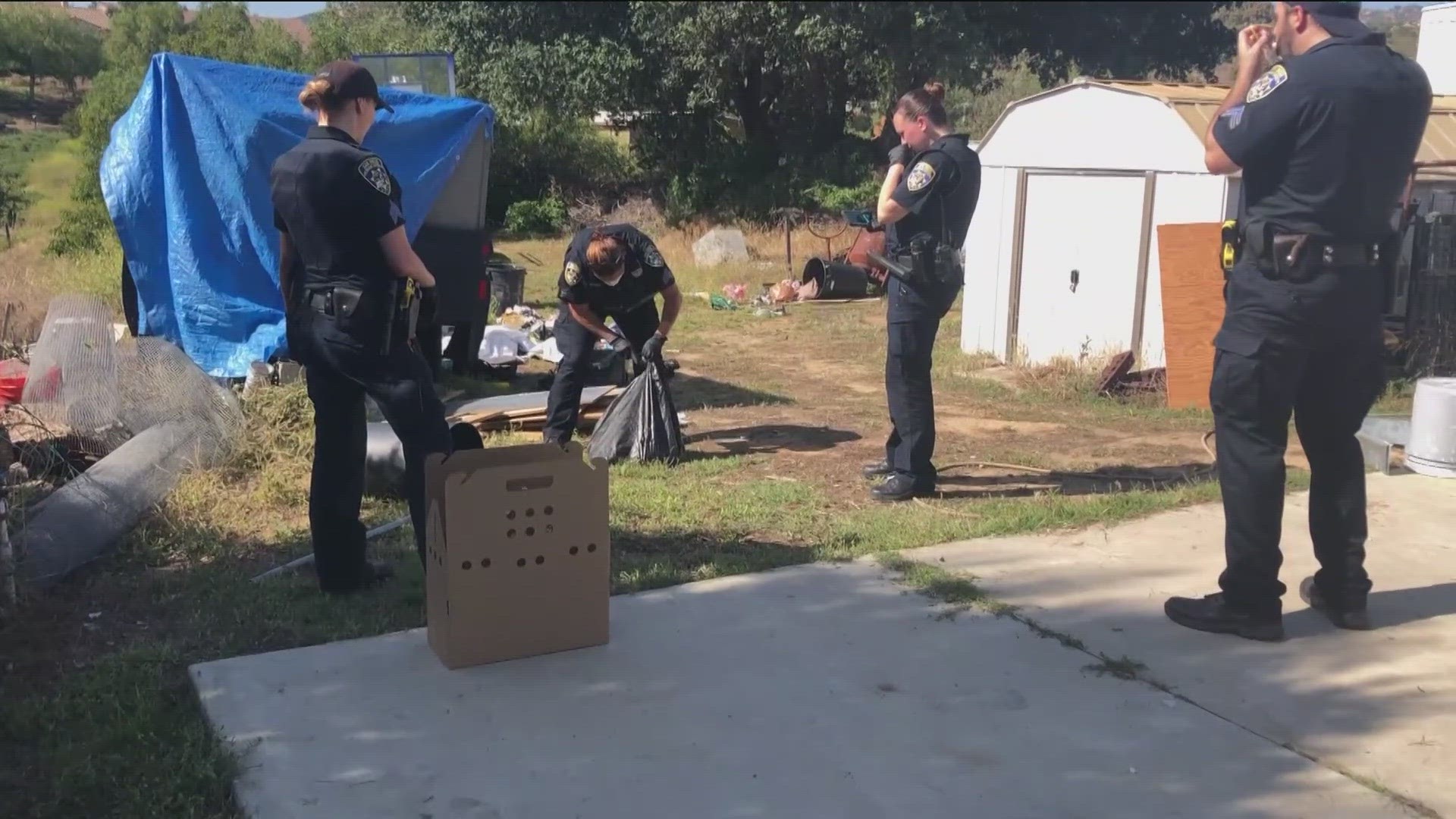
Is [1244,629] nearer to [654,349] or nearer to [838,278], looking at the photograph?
[654,349]

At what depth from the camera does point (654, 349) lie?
660 centimetres

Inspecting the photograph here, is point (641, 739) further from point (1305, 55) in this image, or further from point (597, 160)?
point (597, 160)

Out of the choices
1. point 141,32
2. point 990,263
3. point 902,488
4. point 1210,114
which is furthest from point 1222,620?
point 141,32

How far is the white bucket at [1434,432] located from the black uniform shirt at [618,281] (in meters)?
3.80

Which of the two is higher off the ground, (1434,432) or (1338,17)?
(1338,17)

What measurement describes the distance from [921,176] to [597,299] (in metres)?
1.97

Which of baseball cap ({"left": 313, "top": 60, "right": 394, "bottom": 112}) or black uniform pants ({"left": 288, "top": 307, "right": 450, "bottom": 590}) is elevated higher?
baseball cap ({"left": 313, "top": 60, "right": 394, "bottom": 112})

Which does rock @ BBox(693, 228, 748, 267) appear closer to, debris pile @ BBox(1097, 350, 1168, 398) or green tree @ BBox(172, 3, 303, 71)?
green tree @ BBox(172, 3, 303, 71)

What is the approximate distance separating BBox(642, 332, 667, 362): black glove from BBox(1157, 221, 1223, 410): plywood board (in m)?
3.86

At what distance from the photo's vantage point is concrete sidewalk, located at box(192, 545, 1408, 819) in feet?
9.52

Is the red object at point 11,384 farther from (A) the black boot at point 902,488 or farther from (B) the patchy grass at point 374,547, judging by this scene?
(A) the black boot at point 902,488

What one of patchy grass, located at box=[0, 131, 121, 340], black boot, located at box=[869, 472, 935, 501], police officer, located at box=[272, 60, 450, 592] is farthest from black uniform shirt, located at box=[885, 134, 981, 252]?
patchy grass, located at box=[0, 131, 121, 340]

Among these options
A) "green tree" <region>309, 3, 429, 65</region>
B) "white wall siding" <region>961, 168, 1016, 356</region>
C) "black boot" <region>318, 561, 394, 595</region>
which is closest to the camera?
"black boot" <region>318, 561, 394, 595</region>

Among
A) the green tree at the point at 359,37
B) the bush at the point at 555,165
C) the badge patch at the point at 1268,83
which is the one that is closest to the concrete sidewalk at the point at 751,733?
the badge patch at the point at 1268,83
